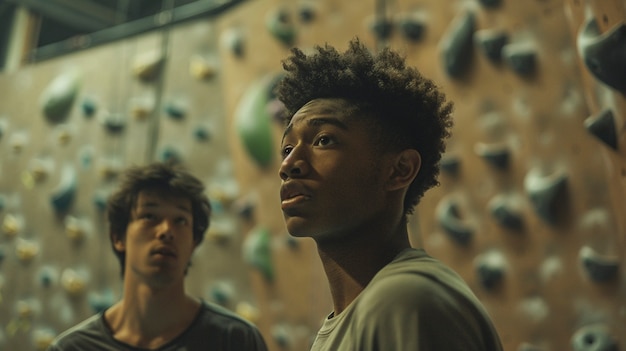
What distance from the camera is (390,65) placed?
1202 mm

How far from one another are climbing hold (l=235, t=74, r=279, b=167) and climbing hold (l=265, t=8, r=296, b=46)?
166mm

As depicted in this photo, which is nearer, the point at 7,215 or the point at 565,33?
the point at 565,33

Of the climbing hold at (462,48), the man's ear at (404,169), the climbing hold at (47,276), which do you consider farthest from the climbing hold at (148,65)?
the man's ear at (404,169)

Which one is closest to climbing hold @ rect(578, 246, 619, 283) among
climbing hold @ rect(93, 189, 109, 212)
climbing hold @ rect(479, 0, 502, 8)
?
climbing hold @ rect(479, 0, 502, 8)

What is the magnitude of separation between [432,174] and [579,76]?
1.17m

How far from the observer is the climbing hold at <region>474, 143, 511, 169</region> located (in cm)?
236

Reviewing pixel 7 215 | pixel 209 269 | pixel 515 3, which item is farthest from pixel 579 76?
pixel 7 215

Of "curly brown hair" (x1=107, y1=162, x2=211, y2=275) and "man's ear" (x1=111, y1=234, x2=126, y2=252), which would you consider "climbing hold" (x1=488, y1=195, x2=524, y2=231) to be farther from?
"man's ear" (x1=111, y1=234, x2=126, y2=252)

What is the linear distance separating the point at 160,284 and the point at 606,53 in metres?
1.16

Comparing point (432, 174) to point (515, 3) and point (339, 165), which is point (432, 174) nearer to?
point (339, 165)

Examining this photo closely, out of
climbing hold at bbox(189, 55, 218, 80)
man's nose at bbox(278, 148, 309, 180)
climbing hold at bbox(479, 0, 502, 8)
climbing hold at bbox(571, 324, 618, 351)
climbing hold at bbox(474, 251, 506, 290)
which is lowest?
climbing hold at bbox(571, 324, 618, 351)

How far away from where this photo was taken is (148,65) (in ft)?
13.6

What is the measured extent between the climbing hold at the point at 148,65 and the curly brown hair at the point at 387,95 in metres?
2.97

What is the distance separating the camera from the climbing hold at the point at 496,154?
2359mm
